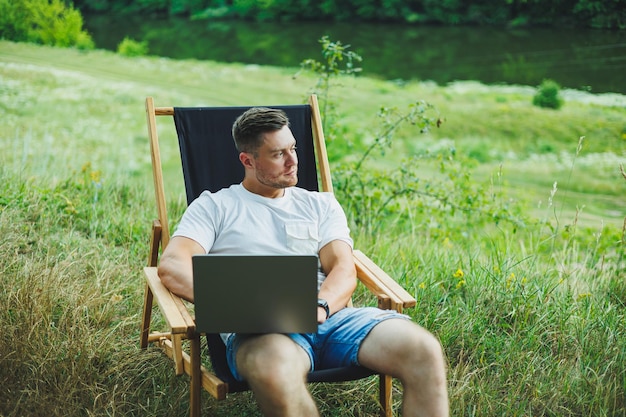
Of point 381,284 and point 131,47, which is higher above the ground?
point 131,47

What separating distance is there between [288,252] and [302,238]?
0.08 metres

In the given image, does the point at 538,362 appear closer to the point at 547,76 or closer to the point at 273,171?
the point at 273,171

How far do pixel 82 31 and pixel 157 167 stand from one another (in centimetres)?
618

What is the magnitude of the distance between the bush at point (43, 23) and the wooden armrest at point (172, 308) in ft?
19.4

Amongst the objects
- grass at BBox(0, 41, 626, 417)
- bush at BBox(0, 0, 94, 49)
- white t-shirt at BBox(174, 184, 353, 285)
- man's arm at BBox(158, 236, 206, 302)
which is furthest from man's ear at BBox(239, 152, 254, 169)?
bush at BBox(0, 0, 94, 49)

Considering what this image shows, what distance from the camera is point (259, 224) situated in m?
2.81

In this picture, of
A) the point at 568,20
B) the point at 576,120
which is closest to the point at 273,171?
the point at 568,20

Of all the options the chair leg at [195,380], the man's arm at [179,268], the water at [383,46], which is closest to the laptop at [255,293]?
the chair leg at [195,380]

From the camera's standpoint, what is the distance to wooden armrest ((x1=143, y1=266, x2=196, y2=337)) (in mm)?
2283

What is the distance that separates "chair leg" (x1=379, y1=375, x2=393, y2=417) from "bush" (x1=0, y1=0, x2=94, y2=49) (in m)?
6.46

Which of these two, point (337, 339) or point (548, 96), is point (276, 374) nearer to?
point (337, 339)

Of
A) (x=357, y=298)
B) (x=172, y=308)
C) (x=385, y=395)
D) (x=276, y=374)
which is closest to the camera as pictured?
(x=276, y=374)

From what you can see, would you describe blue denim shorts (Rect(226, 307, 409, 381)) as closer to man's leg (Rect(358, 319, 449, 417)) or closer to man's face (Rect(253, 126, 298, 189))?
man's leg (Rect(358, 319, 449, 417))

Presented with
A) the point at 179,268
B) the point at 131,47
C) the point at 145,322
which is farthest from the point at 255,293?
the point at 131,47
